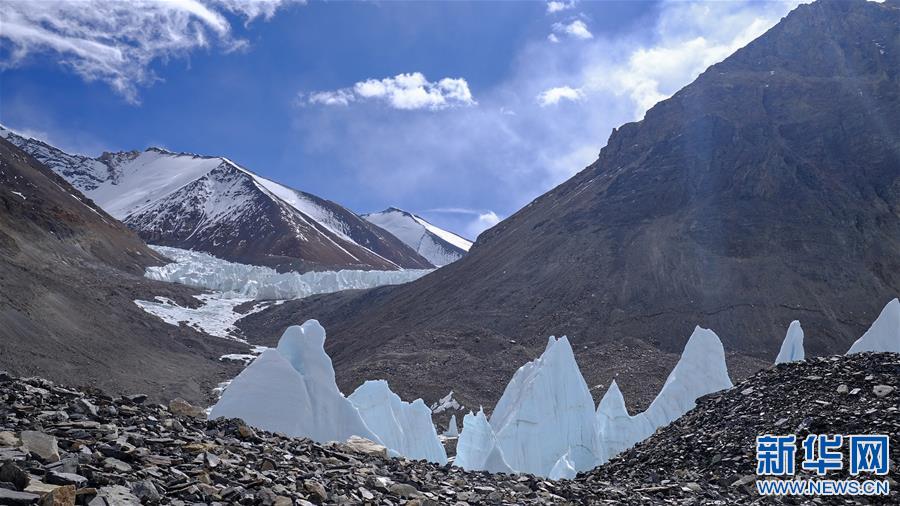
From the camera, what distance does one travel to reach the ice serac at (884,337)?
74.6 ft

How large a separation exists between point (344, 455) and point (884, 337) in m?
22.1

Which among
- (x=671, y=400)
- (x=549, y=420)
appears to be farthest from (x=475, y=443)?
(x=671, y=400)

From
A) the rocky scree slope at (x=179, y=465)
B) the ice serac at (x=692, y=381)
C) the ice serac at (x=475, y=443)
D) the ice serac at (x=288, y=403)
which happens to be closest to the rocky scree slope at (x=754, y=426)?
the rocky scree slope at (x=179, y=465)

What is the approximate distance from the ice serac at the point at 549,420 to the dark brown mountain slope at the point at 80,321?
25.0m

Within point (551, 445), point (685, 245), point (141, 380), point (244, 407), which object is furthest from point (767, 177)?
point (244, 407)

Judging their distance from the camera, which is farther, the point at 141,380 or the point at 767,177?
the point at 767,177

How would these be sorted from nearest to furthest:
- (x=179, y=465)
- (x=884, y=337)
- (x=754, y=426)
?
(x=179, y=465), (x=754, y=426), (x=884, y=337)

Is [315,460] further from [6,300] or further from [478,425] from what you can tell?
[6,300]

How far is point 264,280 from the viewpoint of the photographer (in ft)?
350

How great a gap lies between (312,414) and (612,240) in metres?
56.5

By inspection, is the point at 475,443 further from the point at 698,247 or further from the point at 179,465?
the point at 698,247

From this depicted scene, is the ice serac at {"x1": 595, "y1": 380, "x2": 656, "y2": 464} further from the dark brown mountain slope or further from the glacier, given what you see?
the dark brown mountain slope

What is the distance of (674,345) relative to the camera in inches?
2085

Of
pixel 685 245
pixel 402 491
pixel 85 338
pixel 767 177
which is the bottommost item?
pixel 402 491
